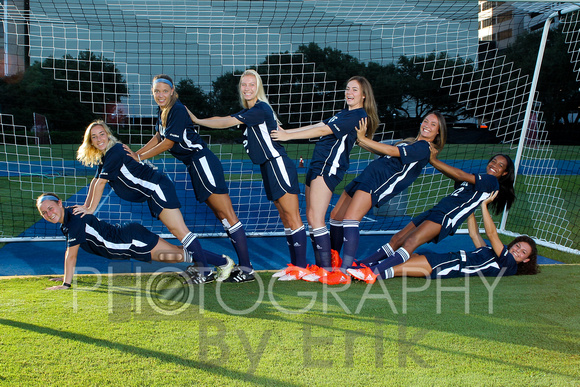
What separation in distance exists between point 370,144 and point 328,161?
1.30 feet

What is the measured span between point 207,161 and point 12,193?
728 cm

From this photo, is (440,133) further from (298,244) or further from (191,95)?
(191,95)

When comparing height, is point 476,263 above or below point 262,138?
below

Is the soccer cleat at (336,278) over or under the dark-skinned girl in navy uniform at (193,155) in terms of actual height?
under

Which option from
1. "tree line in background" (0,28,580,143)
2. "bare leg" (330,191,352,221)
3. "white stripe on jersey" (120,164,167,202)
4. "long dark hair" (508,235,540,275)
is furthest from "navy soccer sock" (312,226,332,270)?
"tree line in background" (0,28,580,143)

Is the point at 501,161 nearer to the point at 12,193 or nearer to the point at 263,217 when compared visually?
the point at 263,217

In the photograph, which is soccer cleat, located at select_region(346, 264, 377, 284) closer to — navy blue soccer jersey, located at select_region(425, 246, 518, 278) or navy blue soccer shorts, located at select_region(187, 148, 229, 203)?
navy blue soccer jersey, located at select_region(425, 246, 518, 278)

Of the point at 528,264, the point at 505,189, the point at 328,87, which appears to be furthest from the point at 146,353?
the point at 328,87

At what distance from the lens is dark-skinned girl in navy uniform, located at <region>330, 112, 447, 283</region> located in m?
3.99

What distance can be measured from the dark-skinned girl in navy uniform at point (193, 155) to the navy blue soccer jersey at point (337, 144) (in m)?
0.88

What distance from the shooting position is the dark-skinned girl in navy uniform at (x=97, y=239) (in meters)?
3.62

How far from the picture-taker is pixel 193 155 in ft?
13.1

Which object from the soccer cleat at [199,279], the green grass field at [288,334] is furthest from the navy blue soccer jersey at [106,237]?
the soccer cleat at [199,279]

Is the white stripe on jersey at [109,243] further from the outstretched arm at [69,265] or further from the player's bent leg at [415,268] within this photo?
the player's bent leg at [415,268]
